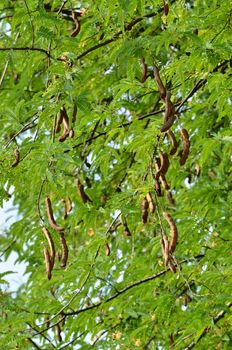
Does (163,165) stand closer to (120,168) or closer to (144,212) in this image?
(144,212)

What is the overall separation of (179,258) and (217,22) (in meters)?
2.19

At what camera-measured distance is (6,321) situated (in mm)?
4715

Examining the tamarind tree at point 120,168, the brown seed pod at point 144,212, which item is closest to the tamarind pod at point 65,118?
the tamarind tree at point 120,168

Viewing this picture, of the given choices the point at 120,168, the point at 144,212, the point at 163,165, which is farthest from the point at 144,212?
the point at 120,168

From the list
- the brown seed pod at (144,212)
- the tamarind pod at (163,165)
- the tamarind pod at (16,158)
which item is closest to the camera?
the tamarind pod at (163,165)

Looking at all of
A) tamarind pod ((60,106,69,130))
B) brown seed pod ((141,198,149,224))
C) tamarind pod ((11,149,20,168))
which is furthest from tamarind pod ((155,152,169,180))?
tamarind pod ((11,149,20,168))

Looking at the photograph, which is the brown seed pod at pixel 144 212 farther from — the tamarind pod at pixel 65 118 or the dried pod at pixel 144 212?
the tamarind pod at pixel 65 118

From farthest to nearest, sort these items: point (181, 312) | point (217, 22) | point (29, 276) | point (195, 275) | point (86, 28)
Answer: point (29, 276)
point (181, 312)
point (195, 275)
point (86, 28)
point (217, 22)

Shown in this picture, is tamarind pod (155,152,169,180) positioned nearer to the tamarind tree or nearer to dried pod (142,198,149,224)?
the tamarind tree

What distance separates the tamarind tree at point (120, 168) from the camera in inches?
142

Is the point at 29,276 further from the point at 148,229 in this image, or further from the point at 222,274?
the point at 222,274

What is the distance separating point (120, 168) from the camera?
6.42 m

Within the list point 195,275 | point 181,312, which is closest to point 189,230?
point 195,275

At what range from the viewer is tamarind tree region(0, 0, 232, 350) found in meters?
3.60
